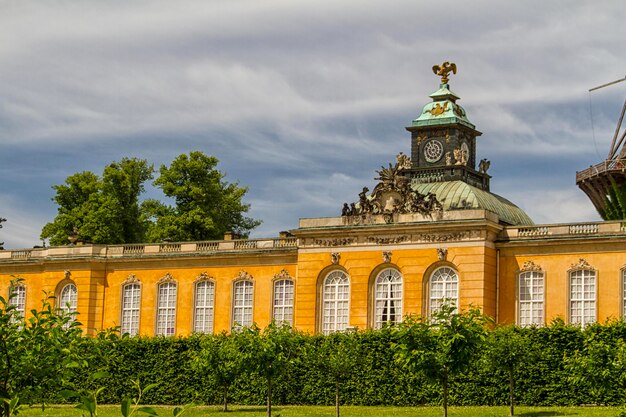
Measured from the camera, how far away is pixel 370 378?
44031mm

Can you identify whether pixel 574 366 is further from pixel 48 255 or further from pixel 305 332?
pixel 48 255

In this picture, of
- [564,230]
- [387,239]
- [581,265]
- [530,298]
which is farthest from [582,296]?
[387,239]

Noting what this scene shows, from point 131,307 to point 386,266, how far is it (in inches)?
531

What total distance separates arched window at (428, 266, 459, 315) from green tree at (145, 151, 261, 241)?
18809mm

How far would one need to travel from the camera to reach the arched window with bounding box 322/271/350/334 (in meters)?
48.7

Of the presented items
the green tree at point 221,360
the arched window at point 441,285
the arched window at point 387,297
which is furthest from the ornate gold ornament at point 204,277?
the arched window at point 441,285

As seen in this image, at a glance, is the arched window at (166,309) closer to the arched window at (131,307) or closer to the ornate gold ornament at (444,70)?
the arched window at (131,307)

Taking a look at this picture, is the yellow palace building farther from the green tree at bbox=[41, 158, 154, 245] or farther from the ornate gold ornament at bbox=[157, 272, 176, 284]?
the green tree at bbox=[41, 158, 154, 245]

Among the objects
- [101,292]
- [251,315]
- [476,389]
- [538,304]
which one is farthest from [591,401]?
[101,292]

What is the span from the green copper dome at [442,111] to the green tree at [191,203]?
→ 1453 centimetres

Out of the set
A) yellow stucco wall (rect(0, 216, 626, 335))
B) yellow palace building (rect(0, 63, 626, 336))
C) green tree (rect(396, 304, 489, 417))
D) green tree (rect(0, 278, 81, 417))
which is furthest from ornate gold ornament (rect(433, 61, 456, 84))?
green tree (rect(0, 278, 81, 417))

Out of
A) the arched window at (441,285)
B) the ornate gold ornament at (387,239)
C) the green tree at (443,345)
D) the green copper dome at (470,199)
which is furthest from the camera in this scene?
the green copper dome at (470,199)

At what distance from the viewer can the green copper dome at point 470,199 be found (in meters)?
49.8

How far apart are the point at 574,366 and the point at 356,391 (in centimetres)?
1226
